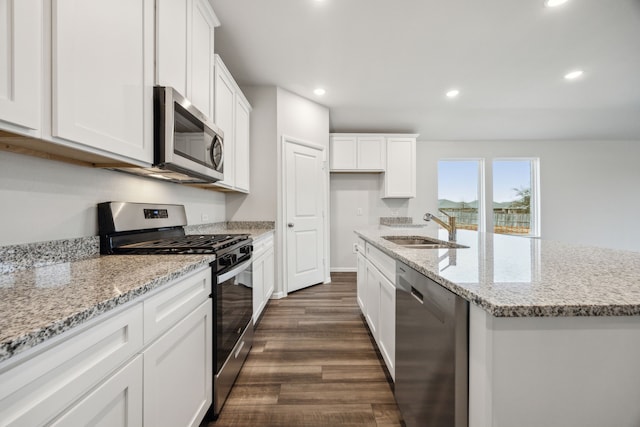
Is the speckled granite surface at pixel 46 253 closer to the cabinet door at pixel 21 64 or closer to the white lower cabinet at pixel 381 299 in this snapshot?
the cabinet door at pixel 21 64

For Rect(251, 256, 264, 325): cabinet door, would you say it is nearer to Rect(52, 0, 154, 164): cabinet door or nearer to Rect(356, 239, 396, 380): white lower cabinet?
Rect(356, 239, 396, 380): white lower cabinet

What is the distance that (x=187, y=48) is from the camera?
1601 mm

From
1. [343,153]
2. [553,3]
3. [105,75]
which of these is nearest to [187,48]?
[105,75]

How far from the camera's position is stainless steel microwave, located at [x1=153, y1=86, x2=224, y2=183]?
1.29 meters

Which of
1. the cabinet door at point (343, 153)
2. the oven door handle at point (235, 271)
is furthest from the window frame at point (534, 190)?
the oven door handle at point (235, 271)

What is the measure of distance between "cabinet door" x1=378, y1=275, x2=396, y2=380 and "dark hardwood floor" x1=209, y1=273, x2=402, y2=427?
0.66ft

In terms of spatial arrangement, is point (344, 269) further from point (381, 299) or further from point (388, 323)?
point (388, 323)

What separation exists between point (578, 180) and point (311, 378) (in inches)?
252

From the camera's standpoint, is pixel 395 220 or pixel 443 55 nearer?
pixel 443 55

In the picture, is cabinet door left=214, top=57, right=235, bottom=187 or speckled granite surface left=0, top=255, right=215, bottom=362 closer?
speckled granite surface left=0, top=255, right=215, bottom=362

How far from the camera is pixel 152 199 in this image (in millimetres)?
1723

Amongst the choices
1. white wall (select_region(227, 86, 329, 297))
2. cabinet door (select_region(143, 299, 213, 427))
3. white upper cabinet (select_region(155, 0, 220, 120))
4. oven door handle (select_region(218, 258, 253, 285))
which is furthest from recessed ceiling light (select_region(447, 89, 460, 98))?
cabinet door (select_region(143, 299, 213, 427))

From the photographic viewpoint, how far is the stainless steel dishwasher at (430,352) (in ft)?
2.35

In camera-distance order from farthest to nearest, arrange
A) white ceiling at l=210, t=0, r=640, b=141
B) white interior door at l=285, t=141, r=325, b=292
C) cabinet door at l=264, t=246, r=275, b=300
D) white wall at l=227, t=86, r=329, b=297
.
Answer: white interior door at l=285, t=141, r=325, b=292
white wall at l=227, t=86, r=329, b=297
cabinet door at l=264, t=246, r=275, b=300
white ceiling at l=210, t=0, r=640, b=141
